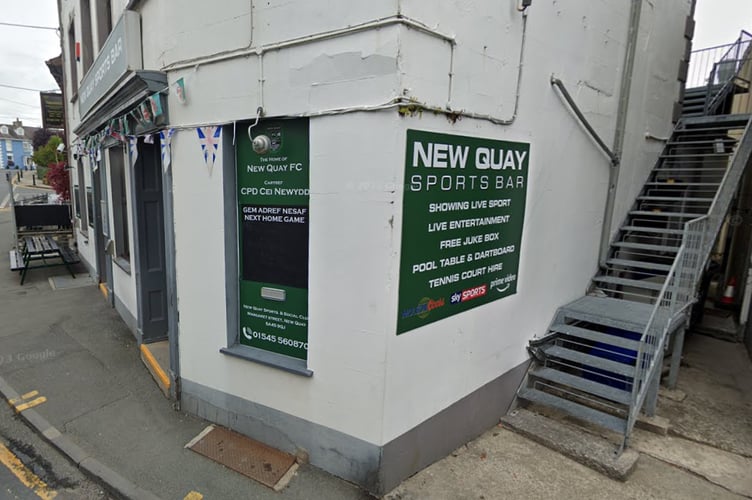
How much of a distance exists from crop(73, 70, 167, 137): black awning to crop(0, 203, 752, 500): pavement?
3294mm

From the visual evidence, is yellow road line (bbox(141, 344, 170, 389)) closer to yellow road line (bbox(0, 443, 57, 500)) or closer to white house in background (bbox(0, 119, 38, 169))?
yellow road line (bbox(0, 443, 57, 500))

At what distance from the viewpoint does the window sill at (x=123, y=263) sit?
6.71m

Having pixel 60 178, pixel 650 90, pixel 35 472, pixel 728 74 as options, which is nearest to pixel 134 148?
pixel 35 472

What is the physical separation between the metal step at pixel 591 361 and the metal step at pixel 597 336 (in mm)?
198

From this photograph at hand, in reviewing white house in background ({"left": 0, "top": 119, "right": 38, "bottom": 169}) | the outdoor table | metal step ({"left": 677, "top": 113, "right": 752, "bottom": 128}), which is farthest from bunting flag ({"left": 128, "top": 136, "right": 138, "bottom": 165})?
white house in background ({"left": 0, "top": 119, "right": 38, "bottom": 169})

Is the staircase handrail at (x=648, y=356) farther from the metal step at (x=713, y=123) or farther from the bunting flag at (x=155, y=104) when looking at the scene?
the bunting flag at (x=155, y=104)

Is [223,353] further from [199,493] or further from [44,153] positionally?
[44,153]

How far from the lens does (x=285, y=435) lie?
4012mm

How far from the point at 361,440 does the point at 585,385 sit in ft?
8.87

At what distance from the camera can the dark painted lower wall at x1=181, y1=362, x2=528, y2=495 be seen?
360 centimetres

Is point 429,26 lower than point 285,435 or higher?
higher

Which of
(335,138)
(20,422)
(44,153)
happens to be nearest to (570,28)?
(335,138)

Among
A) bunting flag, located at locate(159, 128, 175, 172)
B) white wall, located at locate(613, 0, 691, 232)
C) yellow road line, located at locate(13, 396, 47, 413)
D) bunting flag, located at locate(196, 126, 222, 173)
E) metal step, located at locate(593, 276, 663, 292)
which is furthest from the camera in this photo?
white wall, located at locate(613, 0, 691, 232)

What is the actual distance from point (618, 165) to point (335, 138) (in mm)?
4928
